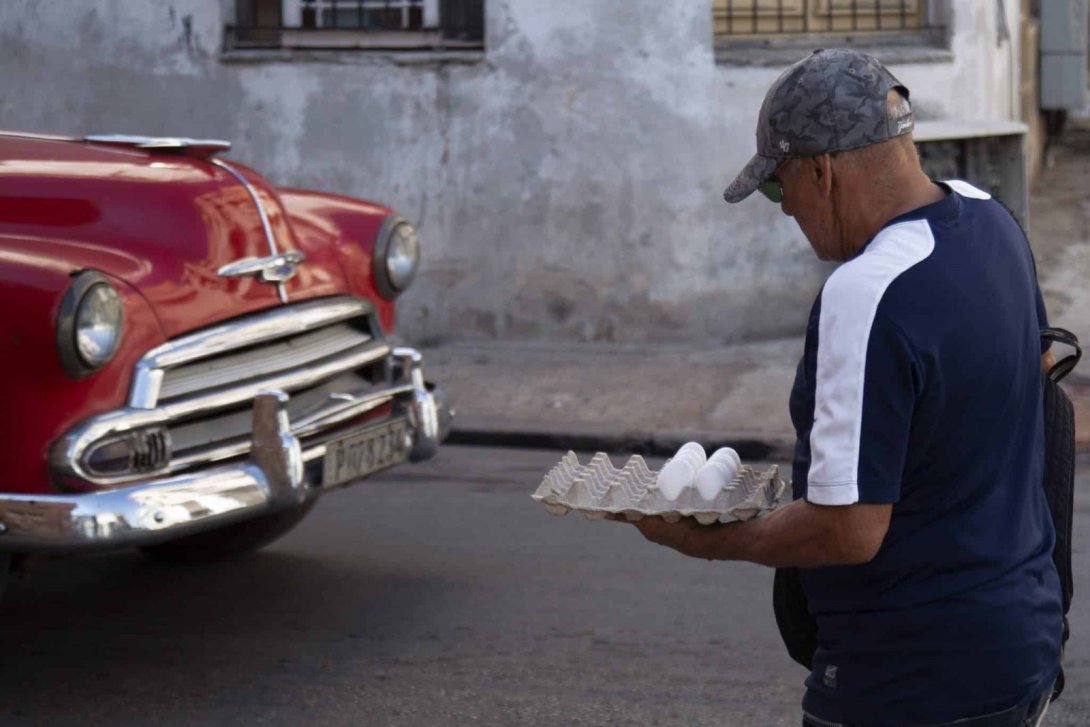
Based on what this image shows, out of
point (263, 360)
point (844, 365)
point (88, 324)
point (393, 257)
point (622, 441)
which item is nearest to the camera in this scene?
point (844, 365)

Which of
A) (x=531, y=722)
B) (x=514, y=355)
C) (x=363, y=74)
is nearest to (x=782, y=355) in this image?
(x=514, y=355)

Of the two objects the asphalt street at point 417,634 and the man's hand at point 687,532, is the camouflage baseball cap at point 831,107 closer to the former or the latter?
the man's hand at point 687,532

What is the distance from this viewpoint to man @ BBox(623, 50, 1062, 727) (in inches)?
85.2

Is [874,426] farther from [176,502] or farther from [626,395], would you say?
[626,395]

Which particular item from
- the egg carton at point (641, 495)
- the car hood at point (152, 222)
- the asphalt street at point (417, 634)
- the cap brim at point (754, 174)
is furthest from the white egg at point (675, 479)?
the car hood at point (152, 222)

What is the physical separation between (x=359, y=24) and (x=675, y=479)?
8091mm

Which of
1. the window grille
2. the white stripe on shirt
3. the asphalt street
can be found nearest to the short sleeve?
the white stripe on shirt

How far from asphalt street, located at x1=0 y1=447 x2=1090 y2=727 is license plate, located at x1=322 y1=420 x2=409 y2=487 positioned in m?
0.52

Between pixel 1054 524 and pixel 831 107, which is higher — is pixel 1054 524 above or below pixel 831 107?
below

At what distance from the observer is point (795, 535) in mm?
2242

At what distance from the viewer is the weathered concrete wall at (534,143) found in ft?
31.4

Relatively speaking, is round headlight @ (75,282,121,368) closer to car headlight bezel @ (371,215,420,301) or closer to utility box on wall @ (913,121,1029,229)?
car headlight bezel @ (371,215,420,301)

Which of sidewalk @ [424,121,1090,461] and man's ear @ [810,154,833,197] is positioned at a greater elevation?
man's ear @ [810,154,833,197]

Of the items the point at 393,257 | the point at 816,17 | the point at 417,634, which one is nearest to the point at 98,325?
the point at 417,634
